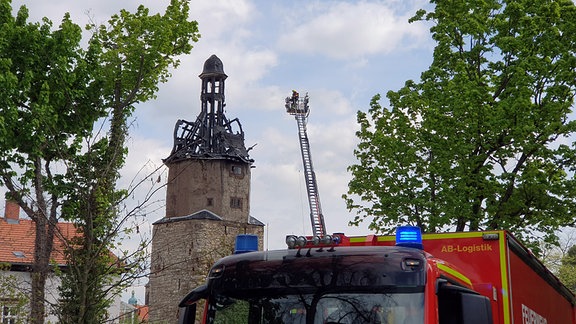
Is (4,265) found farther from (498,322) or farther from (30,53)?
(498,322)

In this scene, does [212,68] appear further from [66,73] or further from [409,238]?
[409,238]

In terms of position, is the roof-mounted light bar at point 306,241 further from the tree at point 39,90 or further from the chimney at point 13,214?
the chimney at point 13,214

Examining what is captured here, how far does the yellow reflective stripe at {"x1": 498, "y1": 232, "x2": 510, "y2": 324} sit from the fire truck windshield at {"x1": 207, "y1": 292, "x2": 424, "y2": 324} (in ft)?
7.52

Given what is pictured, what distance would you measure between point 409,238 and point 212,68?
73748mm

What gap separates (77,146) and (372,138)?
10.4 m

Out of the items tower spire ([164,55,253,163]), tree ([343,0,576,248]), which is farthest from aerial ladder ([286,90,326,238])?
tree ([343,0,576,248])

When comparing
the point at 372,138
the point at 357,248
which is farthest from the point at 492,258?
the point at 372,138

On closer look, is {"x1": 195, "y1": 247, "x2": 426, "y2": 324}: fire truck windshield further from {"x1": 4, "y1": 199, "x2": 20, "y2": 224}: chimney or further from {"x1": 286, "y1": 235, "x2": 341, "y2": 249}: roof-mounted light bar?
{"x1": 4, "y1": 199, "x2": 20, "y2": 224}: chimney

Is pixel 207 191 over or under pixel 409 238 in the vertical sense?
over

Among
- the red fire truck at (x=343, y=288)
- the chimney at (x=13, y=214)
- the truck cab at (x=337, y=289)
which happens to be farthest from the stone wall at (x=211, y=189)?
the truck cab at (x=337, y=289)

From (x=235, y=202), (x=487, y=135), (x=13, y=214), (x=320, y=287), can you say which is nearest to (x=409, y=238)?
(x=320, y=287)

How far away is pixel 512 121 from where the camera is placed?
22.1m

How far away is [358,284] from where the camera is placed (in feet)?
21.1

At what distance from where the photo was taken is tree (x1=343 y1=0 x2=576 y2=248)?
22234mm
